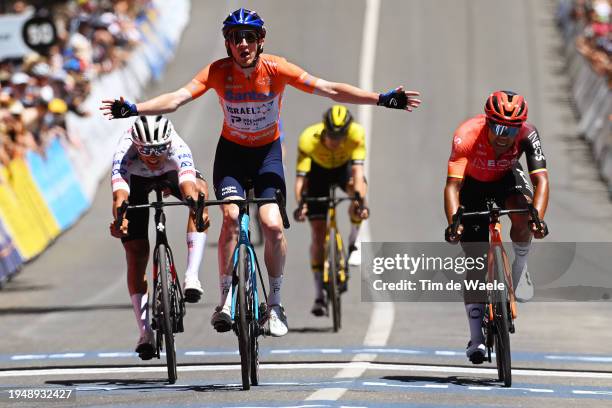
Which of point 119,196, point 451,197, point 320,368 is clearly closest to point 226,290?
point 119,196

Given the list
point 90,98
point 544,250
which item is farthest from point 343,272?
point 90,98

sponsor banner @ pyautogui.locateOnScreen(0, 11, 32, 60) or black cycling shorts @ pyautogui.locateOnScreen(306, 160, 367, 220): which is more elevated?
sponsor banner @ pyautogui.locateOnScreen(0, 11, 32, 60)

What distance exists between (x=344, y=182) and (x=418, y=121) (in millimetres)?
16369

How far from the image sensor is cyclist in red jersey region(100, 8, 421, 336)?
11.1 metres

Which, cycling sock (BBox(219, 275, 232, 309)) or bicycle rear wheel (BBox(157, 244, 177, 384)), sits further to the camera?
bicycle rear wheel (BBox(157, 244, 177, 384))

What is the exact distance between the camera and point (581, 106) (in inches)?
1289

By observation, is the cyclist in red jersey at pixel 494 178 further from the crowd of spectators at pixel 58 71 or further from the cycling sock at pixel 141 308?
the crowd of spectators at pixel 58 71

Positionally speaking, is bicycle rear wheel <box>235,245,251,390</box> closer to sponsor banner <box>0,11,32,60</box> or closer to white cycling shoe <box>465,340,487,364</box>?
white cycling shoe <box>465,340,487,364</box>

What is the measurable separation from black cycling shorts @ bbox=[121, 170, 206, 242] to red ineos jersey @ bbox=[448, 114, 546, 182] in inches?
Answer: 78.2

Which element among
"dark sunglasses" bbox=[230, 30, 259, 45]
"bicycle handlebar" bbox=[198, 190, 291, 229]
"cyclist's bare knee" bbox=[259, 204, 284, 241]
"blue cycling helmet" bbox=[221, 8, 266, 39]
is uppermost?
"blue cycling helmet" bbox=[221, 8, 266, 39]

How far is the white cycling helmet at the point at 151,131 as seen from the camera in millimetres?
11562

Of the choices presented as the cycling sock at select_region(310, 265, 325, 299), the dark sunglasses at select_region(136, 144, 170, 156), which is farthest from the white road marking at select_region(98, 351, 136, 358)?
the cycling sock at select_region(310, 265, 325, 299)

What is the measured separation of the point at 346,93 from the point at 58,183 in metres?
13.0

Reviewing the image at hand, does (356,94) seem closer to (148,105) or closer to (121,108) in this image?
(148,105)
